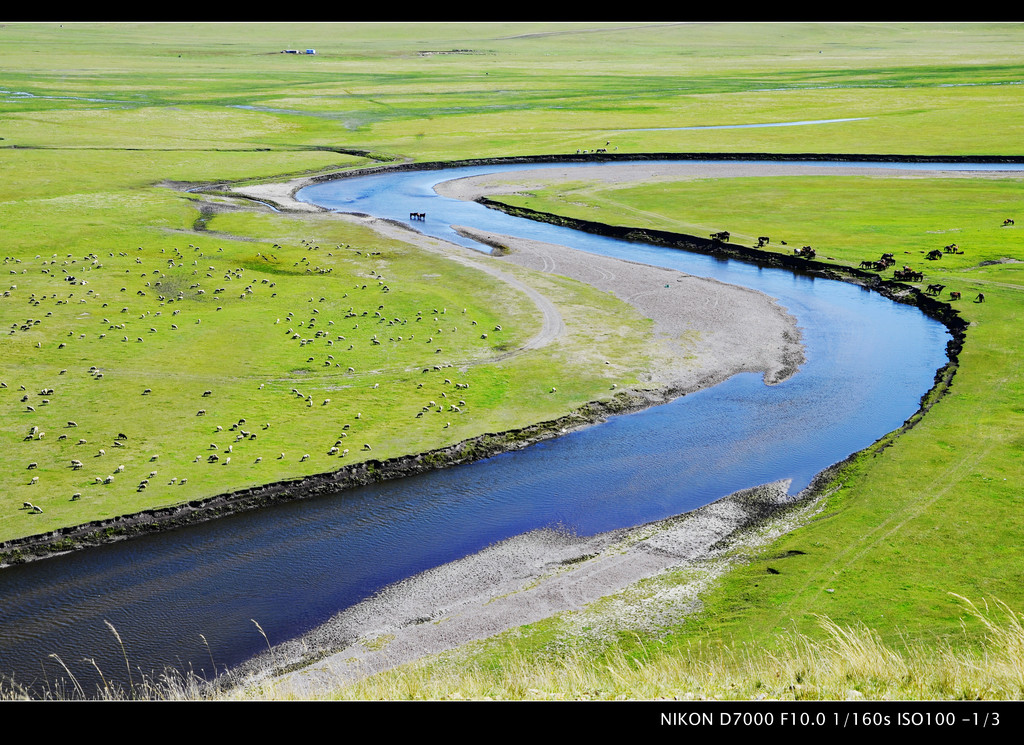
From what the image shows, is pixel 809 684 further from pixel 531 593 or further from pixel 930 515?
pixel 930 515

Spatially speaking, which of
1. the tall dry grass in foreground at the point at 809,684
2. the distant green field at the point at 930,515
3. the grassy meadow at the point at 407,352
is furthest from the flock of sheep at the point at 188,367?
the tall dry grass in foreground at the point at 809,684

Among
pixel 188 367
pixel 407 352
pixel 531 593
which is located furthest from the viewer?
pixel 407 352

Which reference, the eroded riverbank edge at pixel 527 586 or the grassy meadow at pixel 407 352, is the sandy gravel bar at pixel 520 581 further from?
the grassy meadow at pixel 407 352

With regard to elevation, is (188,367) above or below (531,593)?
above

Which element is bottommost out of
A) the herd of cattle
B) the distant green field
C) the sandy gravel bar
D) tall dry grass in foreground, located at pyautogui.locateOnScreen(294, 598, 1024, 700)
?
the sandy gravel bar

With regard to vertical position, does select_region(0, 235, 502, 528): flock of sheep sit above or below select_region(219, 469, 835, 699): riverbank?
above

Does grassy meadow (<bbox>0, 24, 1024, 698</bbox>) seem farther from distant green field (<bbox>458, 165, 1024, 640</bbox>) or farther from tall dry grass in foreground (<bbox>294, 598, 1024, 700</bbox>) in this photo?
tall dry grass in foreground (<bbox>294, 598, 1024, 700</bbox>)

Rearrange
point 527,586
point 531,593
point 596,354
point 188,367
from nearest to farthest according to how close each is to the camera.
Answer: point 531,593
point 527,586
point 188,367
point 596,354

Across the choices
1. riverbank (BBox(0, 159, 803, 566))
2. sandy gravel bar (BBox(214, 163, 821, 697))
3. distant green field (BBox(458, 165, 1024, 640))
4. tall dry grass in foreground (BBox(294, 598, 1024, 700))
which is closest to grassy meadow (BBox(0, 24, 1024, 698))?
distant green field (BBox(458, 165, 1024, 640))

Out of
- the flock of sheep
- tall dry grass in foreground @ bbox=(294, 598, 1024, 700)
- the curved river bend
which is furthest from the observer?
the flock of sheep

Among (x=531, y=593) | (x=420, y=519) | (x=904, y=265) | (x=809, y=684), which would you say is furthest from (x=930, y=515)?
(x=904, y=265)
